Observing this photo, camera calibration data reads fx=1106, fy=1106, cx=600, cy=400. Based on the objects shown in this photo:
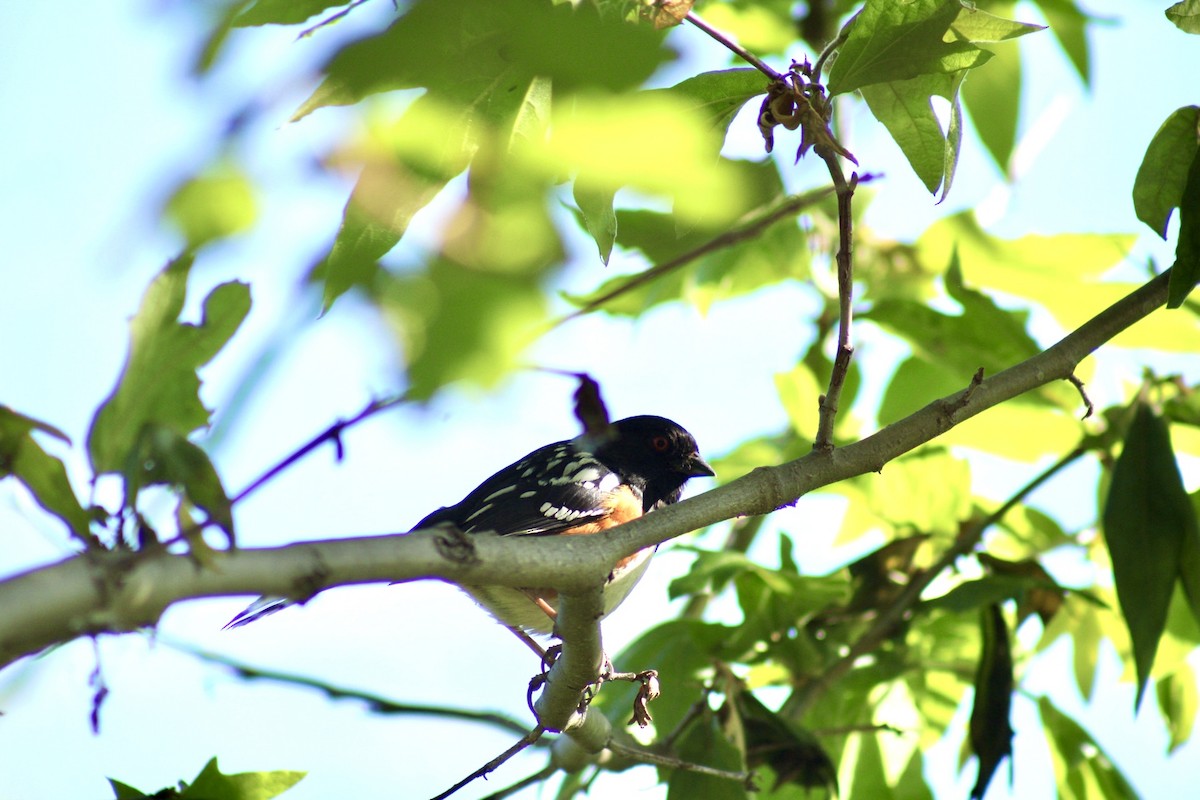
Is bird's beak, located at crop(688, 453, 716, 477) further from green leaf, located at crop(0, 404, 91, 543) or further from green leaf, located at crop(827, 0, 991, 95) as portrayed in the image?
green leaf, located at crop(0, 404, 91, 543)

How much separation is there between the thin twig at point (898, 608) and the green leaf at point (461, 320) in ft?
5.63

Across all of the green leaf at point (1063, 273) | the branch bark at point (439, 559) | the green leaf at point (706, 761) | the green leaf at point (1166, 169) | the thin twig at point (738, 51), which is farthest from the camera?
the green leaf at point (1063, 273)

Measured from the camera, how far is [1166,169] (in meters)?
1.24

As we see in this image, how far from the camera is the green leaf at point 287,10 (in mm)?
1108

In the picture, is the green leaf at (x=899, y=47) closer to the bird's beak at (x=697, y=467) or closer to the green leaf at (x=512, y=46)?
the green leaf at (x=512, y=46)

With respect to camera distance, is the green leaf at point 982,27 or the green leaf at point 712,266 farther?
the green leaf at point 712,266

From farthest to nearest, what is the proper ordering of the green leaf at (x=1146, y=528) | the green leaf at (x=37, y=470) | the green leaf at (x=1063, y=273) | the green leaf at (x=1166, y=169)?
the green leaf at (x=1063, y=273) → the green leaf at (x=1146, y=528) → the green leaf at (x=1166, y=169) → the green leaf at (x=37, y=470)

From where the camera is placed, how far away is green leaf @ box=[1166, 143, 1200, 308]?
1.13 metres

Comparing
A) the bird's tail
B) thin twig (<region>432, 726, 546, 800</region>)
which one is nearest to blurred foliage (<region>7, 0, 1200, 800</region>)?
thin twig (<region>432, 726, 546, 800</region>)

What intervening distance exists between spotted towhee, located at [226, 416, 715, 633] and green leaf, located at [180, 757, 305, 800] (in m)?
0.74

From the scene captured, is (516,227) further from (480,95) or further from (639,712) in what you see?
(639,712)

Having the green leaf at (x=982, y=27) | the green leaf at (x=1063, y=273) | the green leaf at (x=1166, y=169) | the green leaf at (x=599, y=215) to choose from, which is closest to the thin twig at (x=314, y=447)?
the green leaf at (x=599, y=215)

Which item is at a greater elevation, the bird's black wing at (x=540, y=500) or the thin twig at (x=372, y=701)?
the bird's black wing at (x=540, y=500)

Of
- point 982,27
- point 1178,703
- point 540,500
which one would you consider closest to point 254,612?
point 540,500
